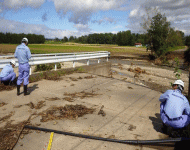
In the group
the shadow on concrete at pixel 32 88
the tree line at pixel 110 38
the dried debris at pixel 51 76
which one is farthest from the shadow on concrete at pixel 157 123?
the tree line at pixel 110 38

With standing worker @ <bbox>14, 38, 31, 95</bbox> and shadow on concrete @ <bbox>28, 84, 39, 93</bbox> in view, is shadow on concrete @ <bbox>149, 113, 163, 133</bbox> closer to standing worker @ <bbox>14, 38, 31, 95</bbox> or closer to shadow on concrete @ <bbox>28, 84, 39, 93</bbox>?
standing worker @ <bbox>14, 38, 31, 95</bbox>

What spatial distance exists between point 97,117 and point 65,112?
93cm

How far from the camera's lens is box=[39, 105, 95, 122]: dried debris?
4.92 metres

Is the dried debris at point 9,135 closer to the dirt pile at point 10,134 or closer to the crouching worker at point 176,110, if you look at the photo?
the dirt pile at point 10,134

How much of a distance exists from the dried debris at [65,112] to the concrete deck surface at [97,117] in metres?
0.18

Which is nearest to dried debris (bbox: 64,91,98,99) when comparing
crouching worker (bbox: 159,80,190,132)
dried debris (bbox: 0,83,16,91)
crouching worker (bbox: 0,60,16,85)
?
dried debris (bbox: 0,83,16,91)

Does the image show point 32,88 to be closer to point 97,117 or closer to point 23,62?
point 23,62

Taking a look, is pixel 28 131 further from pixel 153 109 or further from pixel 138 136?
pixel 153 109

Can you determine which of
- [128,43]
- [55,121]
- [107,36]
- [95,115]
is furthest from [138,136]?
[107,36]

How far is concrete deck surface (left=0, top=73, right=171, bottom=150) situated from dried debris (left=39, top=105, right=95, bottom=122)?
18 centimetres

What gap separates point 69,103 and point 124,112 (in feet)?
6.01

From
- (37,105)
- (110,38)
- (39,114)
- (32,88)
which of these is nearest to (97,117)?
(39,114)

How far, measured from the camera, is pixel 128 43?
536 feet

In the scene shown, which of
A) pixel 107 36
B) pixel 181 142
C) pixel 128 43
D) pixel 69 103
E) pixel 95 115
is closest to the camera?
pixel 181 142
